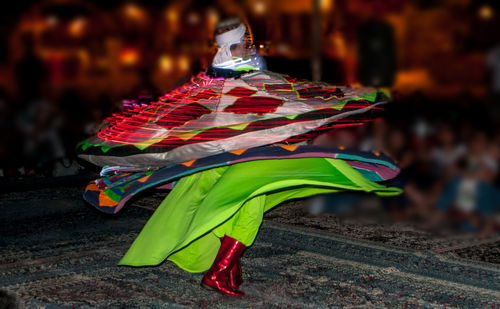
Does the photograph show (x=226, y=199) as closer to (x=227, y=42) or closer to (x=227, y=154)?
(x=227, y=154)

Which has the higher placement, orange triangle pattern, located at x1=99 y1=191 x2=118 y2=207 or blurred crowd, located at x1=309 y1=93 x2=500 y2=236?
orange triangle pattern, located at x1=99 y1=191 x2=118 y2=207

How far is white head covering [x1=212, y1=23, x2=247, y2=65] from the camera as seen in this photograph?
429cm

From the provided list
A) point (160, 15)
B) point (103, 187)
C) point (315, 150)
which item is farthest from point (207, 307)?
point (160, 15)

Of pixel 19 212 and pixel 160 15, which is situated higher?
pixel 160 15

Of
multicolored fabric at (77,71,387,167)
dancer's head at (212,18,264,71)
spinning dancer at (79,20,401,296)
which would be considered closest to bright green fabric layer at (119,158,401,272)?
spinning dancer at (79,20,401,296)

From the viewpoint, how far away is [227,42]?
431cm

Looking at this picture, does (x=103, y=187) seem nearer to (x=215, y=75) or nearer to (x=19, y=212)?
(x=215, y=75)

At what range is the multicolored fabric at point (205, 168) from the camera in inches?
153

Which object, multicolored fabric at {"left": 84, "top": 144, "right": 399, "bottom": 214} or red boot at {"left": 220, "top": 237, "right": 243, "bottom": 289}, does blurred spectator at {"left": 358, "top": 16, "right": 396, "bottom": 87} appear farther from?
red boot at {"left": 220, "top": 237, "right": 243, "bottom": 289}

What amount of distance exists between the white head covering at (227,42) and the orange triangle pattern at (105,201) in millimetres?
1279

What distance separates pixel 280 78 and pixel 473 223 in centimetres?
280

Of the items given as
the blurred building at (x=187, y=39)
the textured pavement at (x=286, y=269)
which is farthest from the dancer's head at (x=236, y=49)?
the blurred building at (x=187, y=39)

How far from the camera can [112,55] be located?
55.2ft

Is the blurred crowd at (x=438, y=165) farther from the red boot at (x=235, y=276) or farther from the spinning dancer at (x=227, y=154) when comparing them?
the red boot at (x=235, y=276)
